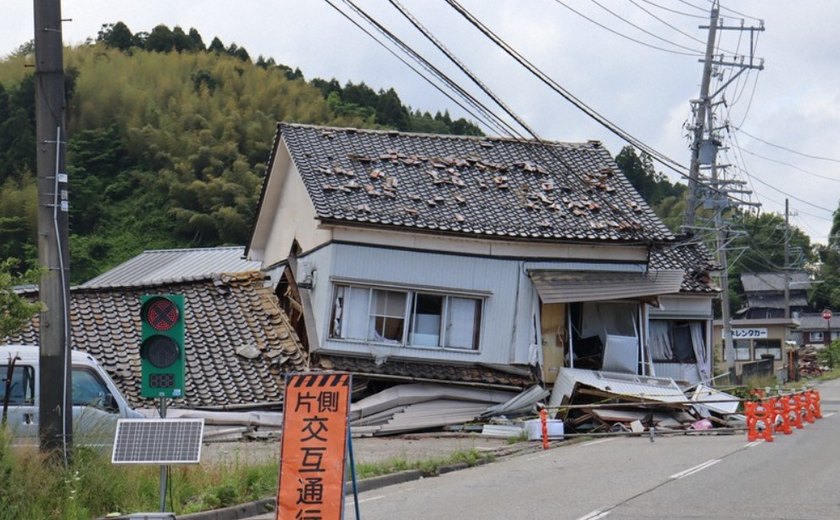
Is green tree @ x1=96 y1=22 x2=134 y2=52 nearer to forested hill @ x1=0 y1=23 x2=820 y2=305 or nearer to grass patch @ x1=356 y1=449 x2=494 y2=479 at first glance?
forested hill @ x1=0 y1=23 x2=820 y2=305

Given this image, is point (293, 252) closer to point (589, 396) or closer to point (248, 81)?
point (589, 396)

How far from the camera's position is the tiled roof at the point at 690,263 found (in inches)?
1226

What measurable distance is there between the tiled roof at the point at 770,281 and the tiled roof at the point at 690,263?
49500mm

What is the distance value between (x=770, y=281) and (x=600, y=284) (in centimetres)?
6340

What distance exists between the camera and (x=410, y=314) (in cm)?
2539

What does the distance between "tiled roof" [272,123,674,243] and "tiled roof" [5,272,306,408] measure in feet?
11.9

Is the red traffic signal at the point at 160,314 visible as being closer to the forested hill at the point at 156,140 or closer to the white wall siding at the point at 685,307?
the white wall siding at the point at 685,307

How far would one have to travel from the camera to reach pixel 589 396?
2506 centimetres

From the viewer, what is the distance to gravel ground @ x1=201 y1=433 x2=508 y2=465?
720 inches

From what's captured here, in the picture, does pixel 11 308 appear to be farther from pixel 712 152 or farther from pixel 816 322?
pixel 816 322

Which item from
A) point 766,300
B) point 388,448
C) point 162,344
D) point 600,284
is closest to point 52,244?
point 162,344

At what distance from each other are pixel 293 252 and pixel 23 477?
57.8 ft

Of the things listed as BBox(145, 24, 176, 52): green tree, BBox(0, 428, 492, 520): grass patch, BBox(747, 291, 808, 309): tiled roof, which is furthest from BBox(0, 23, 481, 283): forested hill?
BBox(0, 428, 492, 520): grass patch

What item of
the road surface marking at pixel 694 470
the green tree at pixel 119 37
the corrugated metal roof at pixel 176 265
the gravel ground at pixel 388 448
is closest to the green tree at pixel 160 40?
the green tree at pixel 119 37
